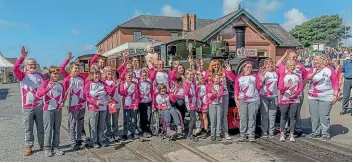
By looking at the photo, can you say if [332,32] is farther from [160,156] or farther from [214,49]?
[160,156]

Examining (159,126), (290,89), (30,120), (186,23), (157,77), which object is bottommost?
(159,126)

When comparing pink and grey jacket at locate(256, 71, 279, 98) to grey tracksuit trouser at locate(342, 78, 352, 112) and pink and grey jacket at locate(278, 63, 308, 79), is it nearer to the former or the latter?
pink and grey jacket at locate(278, 63, 308, 79)

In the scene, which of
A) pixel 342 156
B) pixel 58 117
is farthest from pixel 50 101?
pixel 342 156

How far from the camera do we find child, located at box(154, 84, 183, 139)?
22.0ft

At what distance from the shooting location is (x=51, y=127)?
567cm

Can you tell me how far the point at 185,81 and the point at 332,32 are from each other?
65401 millimetres

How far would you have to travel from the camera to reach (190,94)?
6.66 m

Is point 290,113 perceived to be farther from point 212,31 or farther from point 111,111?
point 212,31

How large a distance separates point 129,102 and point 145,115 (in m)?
0.53

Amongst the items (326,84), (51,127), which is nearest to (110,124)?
(51,127)

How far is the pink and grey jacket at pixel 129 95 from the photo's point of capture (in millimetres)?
6523

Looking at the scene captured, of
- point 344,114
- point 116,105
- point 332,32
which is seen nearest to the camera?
point 116,105

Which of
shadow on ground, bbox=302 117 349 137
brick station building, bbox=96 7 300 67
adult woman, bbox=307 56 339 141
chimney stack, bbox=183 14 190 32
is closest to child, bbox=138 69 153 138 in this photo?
brick station building, bbox=96 7 300 67

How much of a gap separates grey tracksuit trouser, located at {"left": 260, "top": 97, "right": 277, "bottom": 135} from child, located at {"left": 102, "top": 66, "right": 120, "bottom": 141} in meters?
2.91
